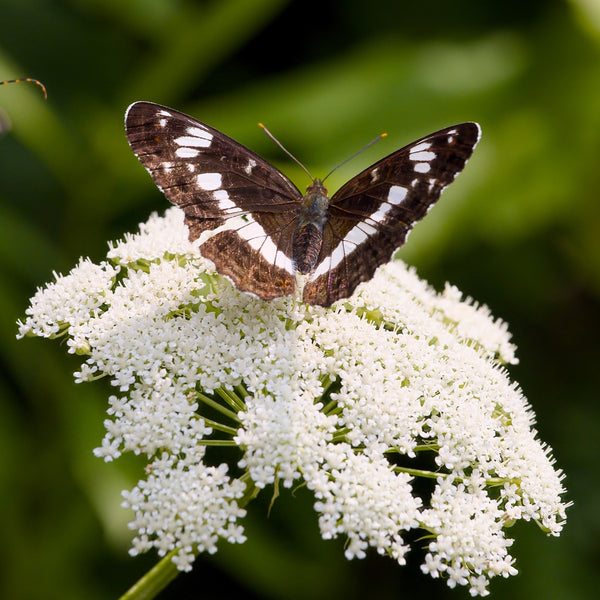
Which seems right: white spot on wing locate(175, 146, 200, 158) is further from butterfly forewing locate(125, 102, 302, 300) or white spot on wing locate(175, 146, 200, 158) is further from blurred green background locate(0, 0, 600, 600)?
blurred green background locate(0, 0, 600, 600)

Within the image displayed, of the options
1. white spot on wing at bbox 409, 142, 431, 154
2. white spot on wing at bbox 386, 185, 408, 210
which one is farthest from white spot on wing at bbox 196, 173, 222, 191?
white spot on wing at bbox 409, 142, 431, 154

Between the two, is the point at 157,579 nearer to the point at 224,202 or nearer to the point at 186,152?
the point at 224,202

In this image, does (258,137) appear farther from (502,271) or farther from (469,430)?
(469,430)

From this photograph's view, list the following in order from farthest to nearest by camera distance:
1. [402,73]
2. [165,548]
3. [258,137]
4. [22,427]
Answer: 1. [402,73]
2. [258,137]
3. [22,427]
4. [165,548]

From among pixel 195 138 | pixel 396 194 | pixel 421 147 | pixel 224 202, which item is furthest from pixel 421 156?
pixel 195 138

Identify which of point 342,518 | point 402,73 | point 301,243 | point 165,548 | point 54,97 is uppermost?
point 402,73

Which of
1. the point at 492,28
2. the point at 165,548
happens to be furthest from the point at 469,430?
the point at 492,28

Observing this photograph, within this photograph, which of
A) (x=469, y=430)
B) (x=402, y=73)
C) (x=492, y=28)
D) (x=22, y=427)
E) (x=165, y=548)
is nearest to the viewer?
(x=165, y=548)
